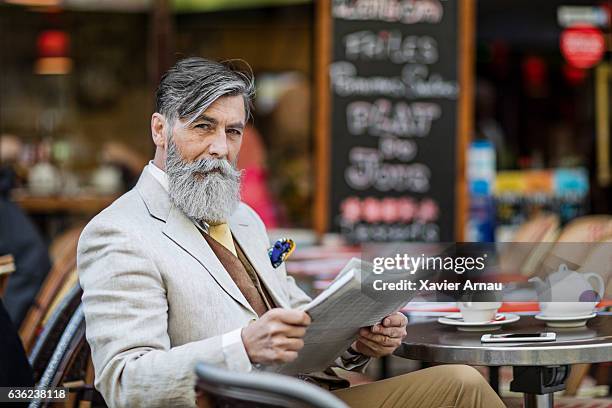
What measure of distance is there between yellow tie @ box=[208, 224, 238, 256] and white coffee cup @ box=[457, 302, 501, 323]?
601mm

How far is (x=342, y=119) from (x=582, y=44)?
10.0 feet

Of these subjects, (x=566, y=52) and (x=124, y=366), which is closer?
(x=124, y=366)

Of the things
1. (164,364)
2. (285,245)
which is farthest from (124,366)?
(285,245)

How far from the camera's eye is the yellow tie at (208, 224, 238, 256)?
105 inches

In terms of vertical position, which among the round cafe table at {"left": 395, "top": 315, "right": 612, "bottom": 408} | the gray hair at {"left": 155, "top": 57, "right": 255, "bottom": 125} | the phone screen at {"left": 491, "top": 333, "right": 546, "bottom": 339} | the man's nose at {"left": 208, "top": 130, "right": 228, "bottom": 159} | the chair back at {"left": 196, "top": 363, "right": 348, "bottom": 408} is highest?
the gray hair at {"left": 155, "top": 57, "right": 255, "bottom": 125}

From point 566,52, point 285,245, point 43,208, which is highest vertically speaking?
point 566,52

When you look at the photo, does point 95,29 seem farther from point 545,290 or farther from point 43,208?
point 545,290

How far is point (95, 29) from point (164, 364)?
320 inches

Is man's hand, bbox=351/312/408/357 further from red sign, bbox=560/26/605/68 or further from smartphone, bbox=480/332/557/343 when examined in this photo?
red sign, bbox=560/26/605/68

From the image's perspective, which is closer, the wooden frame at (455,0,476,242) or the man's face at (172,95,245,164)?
the man's face at (172,95,245,164)

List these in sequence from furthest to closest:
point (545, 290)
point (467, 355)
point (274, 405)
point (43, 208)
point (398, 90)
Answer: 1. point (43, 208)
2. point (398, 90)
3. point (545, 290)
4. point (467, 355)
5. point (274, 405)

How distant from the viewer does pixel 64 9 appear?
9539mm

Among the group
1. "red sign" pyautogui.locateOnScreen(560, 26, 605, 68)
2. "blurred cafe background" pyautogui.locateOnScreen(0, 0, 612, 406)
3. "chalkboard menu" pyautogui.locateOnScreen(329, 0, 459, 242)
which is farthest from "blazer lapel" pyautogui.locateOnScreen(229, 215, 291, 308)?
"red sign" pyautogui.locateOnScreen(560, 26, 605, 68)

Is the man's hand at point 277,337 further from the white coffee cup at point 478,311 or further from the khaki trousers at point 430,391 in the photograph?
the white coffee cup at point 478,311
